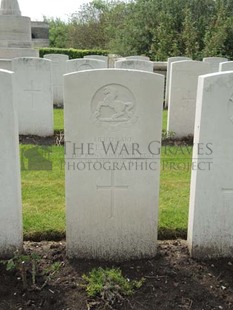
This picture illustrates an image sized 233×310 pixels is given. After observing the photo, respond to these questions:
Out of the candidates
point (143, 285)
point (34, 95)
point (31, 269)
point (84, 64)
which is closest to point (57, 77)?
point (84, 64)

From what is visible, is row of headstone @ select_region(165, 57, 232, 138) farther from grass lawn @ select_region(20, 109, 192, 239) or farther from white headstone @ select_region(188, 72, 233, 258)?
white headstone @ select_region(188, 72, 233, 258)

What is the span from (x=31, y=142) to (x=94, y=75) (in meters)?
4.07

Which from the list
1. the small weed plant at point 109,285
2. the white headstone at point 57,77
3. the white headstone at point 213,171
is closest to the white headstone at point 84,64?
the white headstone at point 57,77

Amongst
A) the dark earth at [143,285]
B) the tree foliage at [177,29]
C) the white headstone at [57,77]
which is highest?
the tree foliage at [177,29]

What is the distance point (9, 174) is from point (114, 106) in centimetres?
97

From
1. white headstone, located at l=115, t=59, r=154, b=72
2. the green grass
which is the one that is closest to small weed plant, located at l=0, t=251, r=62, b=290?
the green grass

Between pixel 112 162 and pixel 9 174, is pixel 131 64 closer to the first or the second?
pixel 112 162

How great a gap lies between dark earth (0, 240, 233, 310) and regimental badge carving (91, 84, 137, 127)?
117cm

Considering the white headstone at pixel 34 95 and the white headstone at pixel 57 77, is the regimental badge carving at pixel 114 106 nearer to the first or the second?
the white headstone at pixel 34 95

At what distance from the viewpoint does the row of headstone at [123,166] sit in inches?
110

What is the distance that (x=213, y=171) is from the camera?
9.69ft

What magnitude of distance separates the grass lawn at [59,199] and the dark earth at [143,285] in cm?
37

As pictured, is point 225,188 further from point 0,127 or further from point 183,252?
point 0,127

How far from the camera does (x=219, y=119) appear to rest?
282cm
